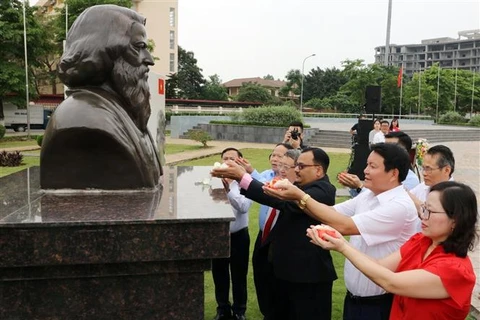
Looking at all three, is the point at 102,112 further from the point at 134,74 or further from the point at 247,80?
the point at 247,80

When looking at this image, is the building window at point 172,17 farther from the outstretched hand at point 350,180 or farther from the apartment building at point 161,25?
the outstretched hand at point 350,180

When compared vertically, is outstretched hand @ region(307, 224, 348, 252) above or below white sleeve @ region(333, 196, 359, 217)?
above

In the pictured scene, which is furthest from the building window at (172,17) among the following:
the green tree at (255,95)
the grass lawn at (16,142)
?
the grass lawn at (16,142)

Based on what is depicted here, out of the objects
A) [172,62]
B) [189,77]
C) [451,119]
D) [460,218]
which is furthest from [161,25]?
[460,218]

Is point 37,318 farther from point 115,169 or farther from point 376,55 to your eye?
point 376,55

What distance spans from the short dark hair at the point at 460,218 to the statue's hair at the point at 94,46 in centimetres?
218

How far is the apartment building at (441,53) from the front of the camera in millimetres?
74125

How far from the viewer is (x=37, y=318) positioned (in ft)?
6.90

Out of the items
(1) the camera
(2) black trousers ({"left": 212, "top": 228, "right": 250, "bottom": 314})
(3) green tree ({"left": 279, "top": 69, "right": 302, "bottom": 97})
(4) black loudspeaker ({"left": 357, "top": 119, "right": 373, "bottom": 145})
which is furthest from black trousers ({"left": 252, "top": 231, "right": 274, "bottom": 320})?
(3) green tree ({"left": 279, "top": 69, "right": 302, "bottom": 97})

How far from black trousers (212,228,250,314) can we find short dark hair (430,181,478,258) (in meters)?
1.93

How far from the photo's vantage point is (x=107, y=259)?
2029mm

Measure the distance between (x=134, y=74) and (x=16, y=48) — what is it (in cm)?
2093

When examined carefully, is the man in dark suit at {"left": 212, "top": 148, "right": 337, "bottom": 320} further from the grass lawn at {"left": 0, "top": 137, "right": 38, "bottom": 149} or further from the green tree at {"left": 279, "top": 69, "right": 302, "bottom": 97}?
the green tree at {"left": 279, "top": 69, "right": 302, "bottom": 97}

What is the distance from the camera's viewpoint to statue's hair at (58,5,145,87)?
287 cm
